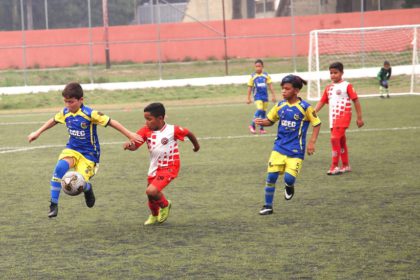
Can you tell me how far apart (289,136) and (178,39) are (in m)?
34.2

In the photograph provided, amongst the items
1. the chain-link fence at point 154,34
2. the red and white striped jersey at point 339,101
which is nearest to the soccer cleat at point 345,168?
the red and white striped jersey at point 339,101

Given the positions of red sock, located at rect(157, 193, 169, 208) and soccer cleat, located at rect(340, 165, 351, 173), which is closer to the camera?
red sock, located at rect(157, 193, 169, 208)

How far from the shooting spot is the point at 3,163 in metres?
15.9

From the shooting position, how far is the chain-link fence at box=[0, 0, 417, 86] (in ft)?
143

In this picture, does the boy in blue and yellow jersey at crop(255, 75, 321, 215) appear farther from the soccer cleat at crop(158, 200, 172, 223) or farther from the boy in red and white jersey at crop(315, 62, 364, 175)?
the boy in red and white jersey at crop(315, 62, 364, 175)

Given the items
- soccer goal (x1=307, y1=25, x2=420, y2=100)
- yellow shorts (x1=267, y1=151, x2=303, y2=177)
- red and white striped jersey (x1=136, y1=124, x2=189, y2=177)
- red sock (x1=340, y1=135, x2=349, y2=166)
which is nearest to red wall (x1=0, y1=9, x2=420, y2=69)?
soccer goal (x1=307, y1=25, x2=420, y2=100)

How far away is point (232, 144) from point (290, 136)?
7.91 meters

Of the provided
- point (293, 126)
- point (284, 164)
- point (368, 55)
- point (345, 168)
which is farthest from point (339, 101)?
point (368, 55)

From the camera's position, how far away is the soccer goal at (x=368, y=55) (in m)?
36.1

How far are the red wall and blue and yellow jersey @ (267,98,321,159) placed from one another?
110ft

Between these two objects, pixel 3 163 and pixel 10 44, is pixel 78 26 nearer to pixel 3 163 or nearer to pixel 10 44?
pixel 10 44

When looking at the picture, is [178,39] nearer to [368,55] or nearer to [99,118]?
[368,55]

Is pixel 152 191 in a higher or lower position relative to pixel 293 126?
lower

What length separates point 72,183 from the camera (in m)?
9.31
